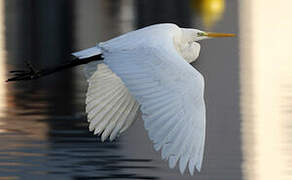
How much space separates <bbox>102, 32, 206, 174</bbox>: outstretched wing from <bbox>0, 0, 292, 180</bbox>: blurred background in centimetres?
215

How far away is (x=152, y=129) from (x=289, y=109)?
6.47 m

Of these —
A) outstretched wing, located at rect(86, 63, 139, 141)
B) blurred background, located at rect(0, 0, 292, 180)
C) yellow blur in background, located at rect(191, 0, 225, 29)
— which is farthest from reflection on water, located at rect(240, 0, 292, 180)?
outstretched wing, located at rect(86, 63, 139, 141)

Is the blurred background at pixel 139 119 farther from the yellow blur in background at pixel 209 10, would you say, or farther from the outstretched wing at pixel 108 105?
the outstretched wing at pixel 108 105

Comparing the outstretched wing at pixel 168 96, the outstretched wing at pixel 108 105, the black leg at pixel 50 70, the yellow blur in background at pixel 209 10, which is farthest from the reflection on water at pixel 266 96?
the outstretched wing at pixel 168 96

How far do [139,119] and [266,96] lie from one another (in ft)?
7.18

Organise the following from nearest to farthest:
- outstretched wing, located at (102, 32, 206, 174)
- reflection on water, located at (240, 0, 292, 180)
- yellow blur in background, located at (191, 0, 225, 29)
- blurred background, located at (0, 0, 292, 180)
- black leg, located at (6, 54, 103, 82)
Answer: outstretched wing, located at (102, 32, 206, 174)
black leg, located at (6, 54, 103, 82)
blurred background, located at (0, 0, 292, 180)
reflection on water, located at (240, 0, 292, 180)
yellow blur in background, located at (191, 0, 225, 29)

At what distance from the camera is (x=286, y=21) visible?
23.1m

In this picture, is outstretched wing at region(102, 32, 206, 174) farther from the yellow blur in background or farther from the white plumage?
the yellow blur in background

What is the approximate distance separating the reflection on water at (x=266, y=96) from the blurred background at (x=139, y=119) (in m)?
0.01

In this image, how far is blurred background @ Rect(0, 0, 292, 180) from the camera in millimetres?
9883

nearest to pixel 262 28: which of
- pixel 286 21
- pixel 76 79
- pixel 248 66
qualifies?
pixel 286 21

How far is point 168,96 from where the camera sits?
6.95m

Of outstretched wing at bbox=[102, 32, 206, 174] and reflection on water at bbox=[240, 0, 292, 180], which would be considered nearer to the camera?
outstretched wing at bbox=[102, 32, 206, 174]

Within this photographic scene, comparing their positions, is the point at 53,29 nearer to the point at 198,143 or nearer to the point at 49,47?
the point at 49,47
